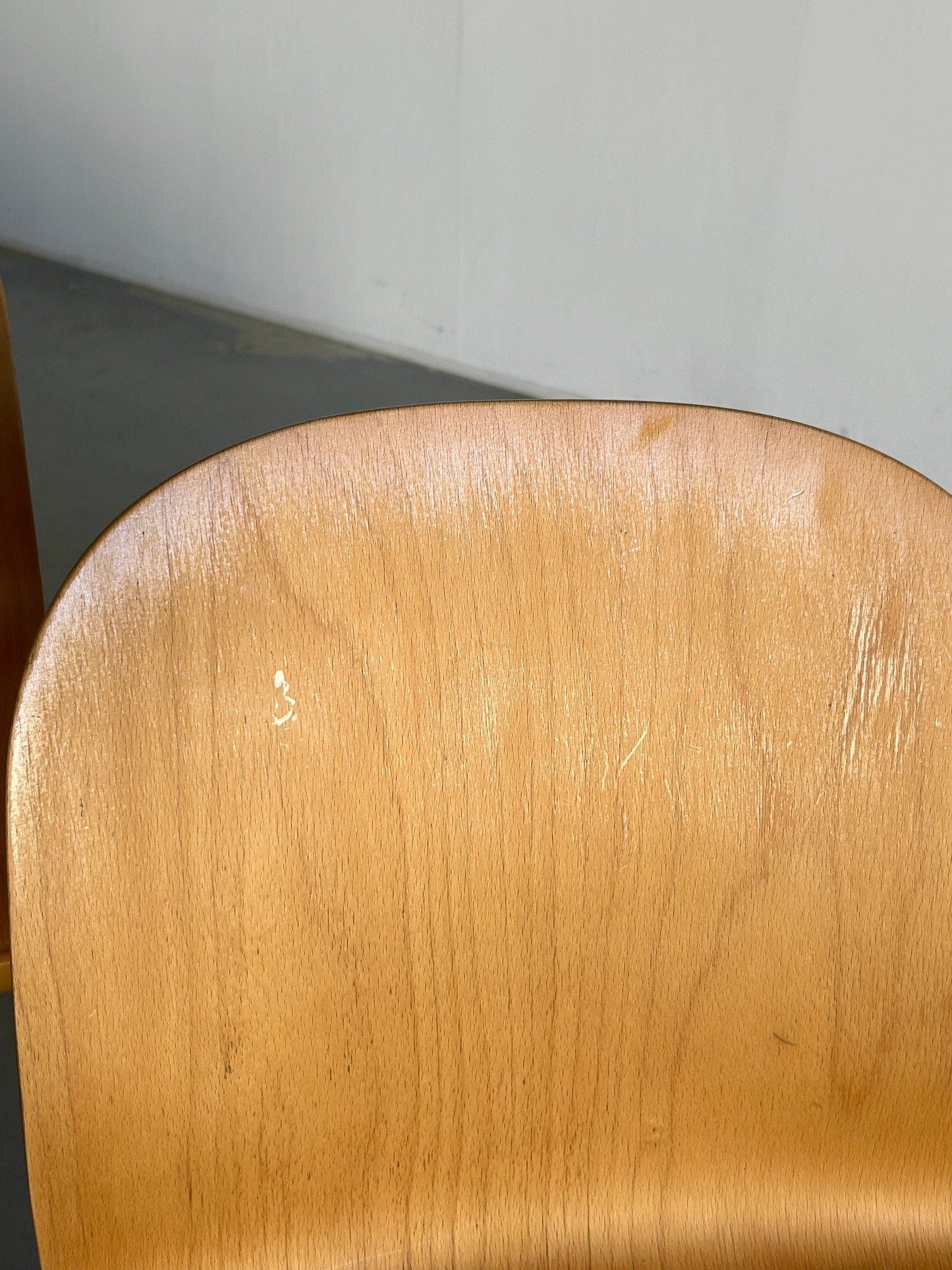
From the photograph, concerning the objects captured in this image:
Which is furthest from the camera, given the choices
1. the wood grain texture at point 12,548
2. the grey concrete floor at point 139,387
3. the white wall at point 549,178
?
the grey concrete floor at point 139,387

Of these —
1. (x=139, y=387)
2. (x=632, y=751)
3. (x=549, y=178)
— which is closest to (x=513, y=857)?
(x=632, y=751)

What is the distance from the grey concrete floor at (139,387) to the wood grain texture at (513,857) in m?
1.43

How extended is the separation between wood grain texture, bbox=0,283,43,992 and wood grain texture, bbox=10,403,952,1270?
44 cm

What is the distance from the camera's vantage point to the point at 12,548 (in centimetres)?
84

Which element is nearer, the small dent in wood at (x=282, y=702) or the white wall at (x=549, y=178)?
the small dent in wood at (x=282, y=702)

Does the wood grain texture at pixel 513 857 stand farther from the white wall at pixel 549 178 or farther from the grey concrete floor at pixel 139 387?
the white wall at pixel 549 178

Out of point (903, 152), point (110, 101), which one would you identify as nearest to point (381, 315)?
point (110, 101)

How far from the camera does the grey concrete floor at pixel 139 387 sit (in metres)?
2.15

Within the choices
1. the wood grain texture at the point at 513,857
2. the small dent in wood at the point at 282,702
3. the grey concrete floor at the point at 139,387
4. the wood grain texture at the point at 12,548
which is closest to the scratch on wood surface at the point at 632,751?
the wood grain texture at the point at 513,857

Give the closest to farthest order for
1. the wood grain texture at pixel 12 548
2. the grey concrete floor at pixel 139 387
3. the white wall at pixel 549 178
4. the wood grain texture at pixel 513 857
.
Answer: the wood grain texture at pixel 513 857 < the wood grain texture at pixel 12 548 < the white wall at pixel 549 178 < the grey concrete floor at pixel 139 387

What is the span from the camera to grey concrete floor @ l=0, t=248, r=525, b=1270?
215 cm

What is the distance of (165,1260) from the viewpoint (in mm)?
460

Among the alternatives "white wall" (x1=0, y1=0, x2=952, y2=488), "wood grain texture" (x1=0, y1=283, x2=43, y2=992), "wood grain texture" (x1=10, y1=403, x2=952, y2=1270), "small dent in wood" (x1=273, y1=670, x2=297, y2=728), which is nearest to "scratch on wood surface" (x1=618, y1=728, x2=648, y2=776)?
"wood grain texture" (x1=10, y1=403, x2=952, y2=1270)

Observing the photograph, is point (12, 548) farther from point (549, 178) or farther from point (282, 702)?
point (549, 178)
